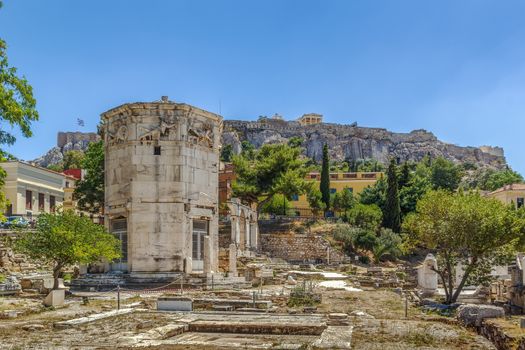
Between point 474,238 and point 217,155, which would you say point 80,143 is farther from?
point 474,238

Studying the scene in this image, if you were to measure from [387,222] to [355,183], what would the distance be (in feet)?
72.2

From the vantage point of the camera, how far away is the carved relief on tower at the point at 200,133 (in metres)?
29.0

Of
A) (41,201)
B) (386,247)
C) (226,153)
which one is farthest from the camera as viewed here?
(226,153)

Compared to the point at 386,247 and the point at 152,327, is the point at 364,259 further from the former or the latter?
the point at 152,327

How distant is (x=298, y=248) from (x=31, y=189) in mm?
23864

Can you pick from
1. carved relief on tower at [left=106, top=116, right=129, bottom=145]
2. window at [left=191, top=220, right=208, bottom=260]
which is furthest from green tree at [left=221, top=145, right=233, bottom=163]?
window at [left=191, top=220, right=208, bottom=260]

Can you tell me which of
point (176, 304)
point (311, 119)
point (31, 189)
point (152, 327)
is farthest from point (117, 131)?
point (311, 119)

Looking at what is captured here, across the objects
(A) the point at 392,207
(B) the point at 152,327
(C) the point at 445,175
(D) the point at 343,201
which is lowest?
(B) the point at 152,327

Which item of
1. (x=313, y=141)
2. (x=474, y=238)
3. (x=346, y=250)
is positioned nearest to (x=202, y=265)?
(x=474, y=238)

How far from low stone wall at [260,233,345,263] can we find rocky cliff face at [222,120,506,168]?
277ft

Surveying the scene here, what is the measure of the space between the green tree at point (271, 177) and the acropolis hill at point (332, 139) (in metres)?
78.4

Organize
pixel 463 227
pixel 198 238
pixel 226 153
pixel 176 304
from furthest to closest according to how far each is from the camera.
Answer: pixel 226 153
pixel 198 238
pixel 463 227
pixel 176 304

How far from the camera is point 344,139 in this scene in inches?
5881

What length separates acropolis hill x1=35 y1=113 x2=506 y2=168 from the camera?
478 feet
